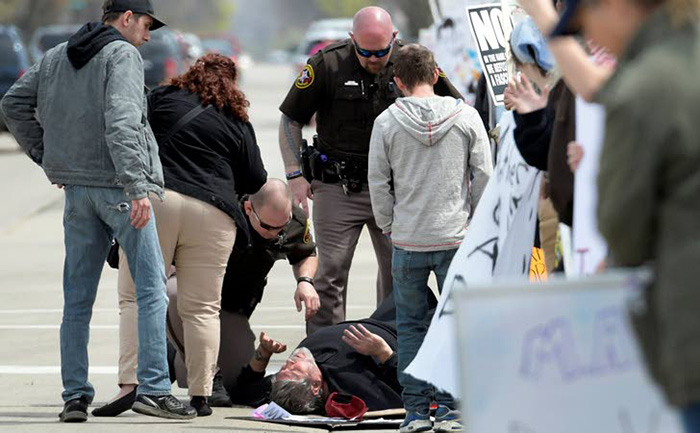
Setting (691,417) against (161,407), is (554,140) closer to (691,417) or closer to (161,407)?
(691,417)

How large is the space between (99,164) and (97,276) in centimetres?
55

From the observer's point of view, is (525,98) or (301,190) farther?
(301,190)

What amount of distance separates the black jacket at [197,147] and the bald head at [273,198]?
11.1 inches

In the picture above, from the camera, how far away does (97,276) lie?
21.5ft

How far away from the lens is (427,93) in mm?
6254

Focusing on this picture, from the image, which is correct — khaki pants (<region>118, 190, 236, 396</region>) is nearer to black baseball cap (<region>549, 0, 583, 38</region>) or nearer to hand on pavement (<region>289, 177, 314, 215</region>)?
hand on pavement (<region>289, 177, 314, 215</region>)

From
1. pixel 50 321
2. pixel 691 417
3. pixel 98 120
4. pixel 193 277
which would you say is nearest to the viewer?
pixel 691 417

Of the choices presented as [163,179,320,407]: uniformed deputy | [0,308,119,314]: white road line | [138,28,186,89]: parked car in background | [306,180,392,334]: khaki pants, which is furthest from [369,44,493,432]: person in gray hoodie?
[138,28,186,89]: parked car in background

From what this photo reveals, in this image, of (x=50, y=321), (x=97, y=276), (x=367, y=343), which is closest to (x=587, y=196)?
(x=367, y=343)

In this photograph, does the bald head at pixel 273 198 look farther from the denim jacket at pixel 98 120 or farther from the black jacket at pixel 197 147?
the denim jacket at pixel 98 120

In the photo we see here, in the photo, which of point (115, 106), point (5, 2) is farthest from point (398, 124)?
point (5, 2)

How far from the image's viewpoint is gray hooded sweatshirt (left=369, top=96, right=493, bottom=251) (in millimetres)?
6133

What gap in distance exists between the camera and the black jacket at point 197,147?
21.6 feet

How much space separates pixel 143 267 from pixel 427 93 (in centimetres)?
145
